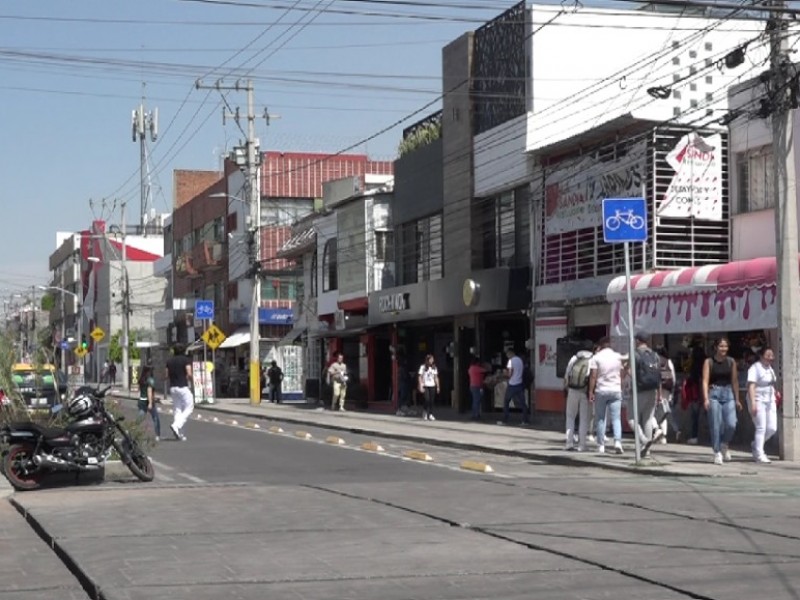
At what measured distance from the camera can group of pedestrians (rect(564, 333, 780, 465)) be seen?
19.9m

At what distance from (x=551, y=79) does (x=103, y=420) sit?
20.6 metres

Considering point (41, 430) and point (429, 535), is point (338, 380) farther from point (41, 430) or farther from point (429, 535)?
point (429, 535)

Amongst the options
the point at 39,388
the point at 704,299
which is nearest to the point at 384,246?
the point at 704,299

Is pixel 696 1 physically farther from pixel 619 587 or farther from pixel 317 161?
pixel 317 161

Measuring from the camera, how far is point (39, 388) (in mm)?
20969

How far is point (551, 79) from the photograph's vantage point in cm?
3447

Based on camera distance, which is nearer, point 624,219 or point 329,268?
point 624,219

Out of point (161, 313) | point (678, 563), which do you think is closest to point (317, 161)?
point (161, 313)

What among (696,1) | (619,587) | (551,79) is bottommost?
(619,587)

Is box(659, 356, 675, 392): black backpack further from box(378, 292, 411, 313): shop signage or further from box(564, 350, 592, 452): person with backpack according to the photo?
box(378, 292, 411, 313): shop signage

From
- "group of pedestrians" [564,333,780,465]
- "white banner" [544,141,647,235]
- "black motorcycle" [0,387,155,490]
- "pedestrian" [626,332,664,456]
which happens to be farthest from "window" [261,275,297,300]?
"black motorcycle" [0,387,155,490]

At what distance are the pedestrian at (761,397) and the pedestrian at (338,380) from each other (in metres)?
25.3

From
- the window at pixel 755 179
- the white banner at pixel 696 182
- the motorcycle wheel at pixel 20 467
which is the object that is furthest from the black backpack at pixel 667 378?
the motorcycle wheel at pixel 20 467

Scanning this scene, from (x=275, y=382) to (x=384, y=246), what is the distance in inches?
434
